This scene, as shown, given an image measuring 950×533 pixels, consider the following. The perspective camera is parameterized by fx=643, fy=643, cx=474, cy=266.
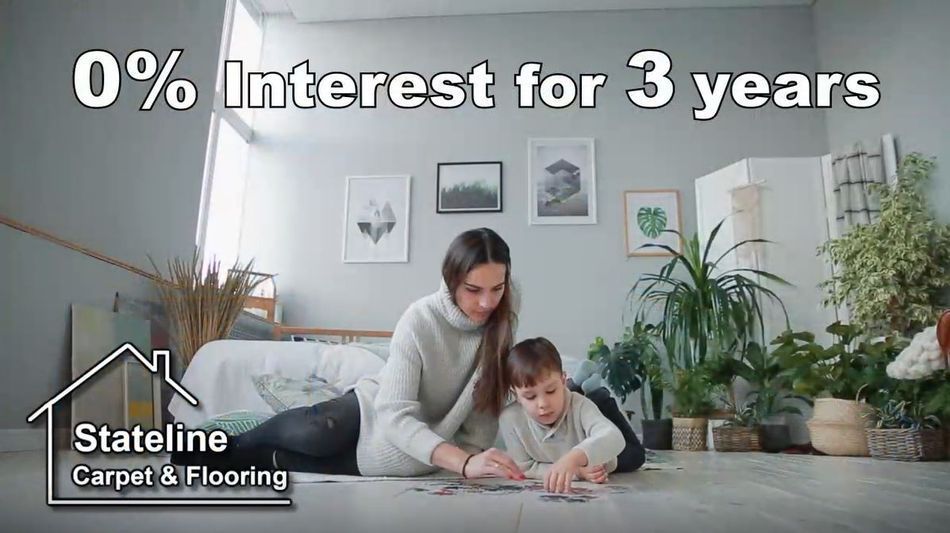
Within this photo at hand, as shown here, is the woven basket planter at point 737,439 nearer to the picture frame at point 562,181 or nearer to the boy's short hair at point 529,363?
the picture frame at point 562,181

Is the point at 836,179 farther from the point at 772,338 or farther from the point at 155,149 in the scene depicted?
the point at 155,149

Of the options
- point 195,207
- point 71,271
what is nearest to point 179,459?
point 71,271

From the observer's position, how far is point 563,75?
16.3 feet

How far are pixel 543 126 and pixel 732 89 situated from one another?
1.45m

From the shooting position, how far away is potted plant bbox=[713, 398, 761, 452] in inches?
131

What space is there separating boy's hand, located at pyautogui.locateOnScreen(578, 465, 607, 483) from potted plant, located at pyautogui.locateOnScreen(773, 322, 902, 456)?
2036 millimetres

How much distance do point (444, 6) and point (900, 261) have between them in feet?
11.6

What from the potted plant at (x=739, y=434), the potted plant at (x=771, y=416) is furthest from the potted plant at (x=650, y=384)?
Result: the potted plant at (x=771, y=416)

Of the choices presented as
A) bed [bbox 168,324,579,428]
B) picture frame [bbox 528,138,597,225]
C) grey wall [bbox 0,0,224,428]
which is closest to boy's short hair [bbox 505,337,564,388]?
bed [bbox 168,324,579,428]

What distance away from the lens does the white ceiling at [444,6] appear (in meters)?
4.86

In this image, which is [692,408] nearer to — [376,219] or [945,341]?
[945,341]

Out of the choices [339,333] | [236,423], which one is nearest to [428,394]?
[236,423]

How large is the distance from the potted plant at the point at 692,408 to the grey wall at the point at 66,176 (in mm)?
2856

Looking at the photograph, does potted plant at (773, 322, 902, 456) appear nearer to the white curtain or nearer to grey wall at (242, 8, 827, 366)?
the white curtain
